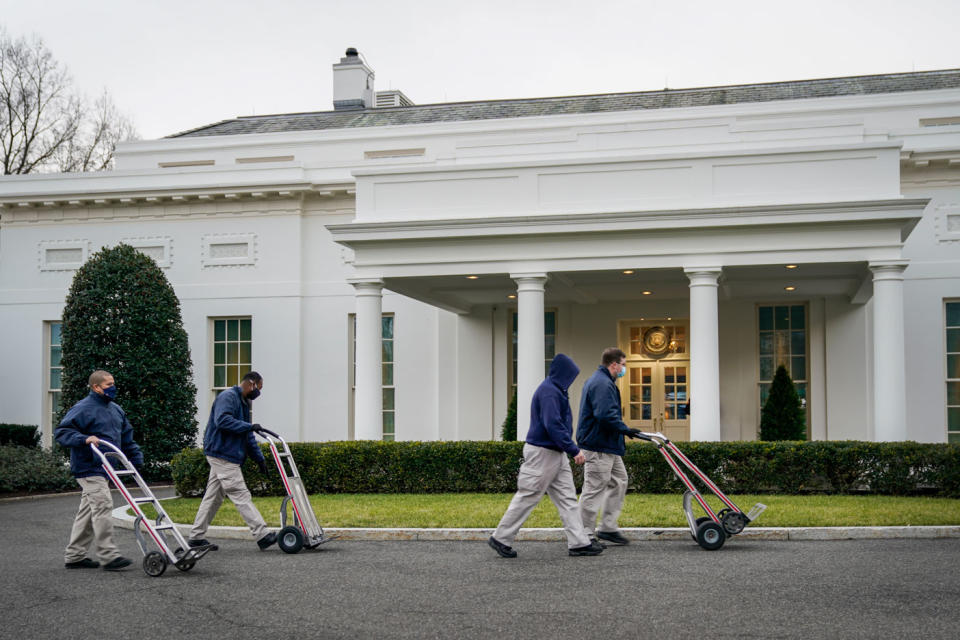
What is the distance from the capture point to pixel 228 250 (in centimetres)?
2336

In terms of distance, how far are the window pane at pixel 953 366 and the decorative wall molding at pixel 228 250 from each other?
15.1m

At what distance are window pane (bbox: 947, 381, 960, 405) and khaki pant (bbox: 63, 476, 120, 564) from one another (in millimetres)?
16619

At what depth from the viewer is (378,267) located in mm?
17453

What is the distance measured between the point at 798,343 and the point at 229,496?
1412cm

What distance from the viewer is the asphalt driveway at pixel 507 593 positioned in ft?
21.4

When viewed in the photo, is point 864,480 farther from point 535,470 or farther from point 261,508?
point 261,508

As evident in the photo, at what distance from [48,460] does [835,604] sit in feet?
51.6

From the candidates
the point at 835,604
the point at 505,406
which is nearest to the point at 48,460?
the point at 505,406

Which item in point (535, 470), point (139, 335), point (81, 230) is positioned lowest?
point (535, 470)

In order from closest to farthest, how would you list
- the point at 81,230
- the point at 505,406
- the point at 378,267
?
the point at 378,267 < the point at 505,406 < the point at 81,230

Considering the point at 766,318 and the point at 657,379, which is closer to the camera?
the point at 766,318

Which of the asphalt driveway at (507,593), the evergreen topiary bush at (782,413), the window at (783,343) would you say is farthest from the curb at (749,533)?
the window at (783,343)

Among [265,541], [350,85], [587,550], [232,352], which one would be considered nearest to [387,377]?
[232,352]

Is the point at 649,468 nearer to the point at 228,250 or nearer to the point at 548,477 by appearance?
the point at 548,477
